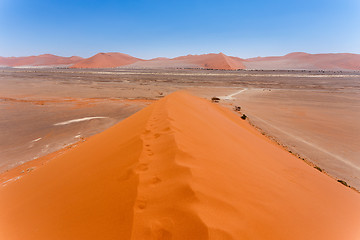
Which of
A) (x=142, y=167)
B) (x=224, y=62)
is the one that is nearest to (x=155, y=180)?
(x=142, y=167)

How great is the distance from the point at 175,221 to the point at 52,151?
20.6ft

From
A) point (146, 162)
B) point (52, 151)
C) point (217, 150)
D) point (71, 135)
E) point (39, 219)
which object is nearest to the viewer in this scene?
point (39, 219)

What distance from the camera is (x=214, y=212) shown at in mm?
1850

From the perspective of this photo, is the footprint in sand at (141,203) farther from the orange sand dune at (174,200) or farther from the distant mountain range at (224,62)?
the distant mountain range at (224,62)

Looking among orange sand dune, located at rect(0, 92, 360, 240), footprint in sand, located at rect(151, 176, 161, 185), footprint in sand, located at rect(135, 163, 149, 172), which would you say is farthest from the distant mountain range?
footprint in sand, located at rect(151, 176, 161, 185)

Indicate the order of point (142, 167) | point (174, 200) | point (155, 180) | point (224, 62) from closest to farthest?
point (174, 200) < point (155, 180) < point (142, 167) < point (224, 62)

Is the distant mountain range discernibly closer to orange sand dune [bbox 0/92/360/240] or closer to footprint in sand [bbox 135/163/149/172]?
orange sand dune [bbox 0/92/360/240]

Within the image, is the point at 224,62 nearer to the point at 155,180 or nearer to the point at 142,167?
Answer: the point at 142,167

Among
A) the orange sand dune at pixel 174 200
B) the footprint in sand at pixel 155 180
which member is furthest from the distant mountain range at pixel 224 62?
the footprint in sand at pixel 155 180

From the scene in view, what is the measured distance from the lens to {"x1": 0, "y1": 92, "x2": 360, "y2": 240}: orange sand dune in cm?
176

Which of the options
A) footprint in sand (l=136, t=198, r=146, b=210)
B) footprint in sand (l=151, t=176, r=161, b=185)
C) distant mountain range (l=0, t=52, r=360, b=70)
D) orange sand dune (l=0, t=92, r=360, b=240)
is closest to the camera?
orange sand dune (l=0, t=92, r=360, b=240)

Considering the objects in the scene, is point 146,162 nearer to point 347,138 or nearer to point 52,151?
point 52,151

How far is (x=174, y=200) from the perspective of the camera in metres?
1.92

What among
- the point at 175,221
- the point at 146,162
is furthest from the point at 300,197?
the point at 146,162
